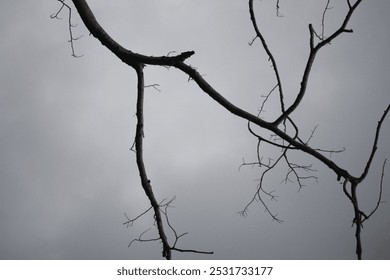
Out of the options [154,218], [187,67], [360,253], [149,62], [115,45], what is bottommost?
[360,253]

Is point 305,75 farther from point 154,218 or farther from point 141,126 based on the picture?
point 154,218

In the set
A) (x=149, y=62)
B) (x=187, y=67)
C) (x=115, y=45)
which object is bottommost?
(x=187, y=67)

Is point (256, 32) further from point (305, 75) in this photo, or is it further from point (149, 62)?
point (149, 62)

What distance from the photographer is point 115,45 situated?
3432 mm

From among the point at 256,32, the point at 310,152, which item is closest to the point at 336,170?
the point at 310,152

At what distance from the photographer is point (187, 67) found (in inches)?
116

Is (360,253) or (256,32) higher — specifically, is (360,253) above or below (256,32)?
below
